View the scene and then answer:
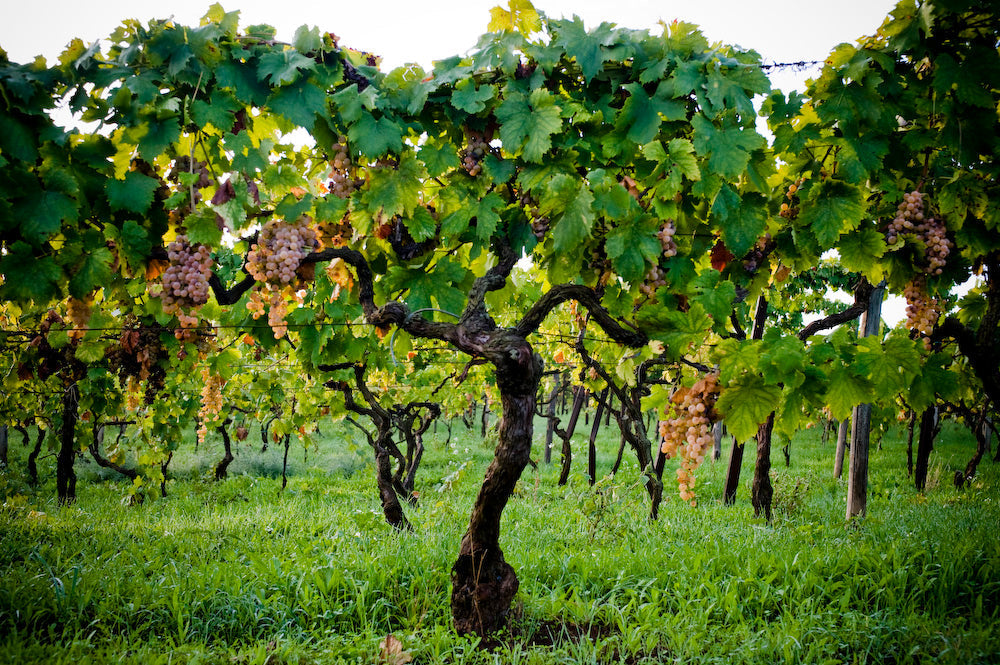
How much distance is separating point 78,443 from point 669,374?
7813 millimetres

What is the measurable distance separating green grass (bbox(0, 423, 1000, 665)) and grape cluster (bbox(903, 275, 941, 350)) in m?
1.73

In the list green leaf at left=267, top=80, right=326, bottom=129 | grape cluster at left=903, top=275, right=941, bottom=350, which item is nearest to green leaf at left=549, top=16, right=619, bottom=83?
green leaf at left=267, top=80, right=326, bottom=129

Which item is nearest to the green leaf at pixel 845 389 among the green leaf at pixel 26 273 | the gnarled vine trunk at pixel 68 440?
the green leaf at pixel 26 273

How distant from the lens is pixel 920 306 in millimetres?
3266

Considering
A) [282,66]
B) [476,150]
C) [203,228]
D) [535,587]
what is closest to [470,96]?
[476,150]

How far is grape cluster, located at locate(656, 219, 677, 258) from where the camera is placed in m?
2.68

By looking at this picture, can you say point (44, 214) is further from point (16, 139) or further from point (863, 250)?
point (863, 250)

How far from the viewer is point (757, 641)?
3.22 meters

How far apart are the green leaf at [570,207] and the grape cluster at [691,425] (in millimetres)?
891

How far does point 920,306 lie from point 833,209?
3.26ft

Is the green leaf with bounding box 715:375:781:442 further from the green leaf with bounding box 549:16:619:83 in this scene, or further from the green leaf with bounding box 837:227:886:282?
the green leaf with bounding box 549:16:619:83

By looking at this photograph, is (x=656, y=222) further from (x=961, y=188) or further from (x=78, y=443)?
(x=78, y=443)

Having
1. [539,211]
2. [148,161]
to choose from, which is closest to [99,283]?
[148,161]

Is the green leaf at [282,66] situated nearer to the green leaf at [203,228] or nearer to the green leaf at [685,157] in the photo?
the green leaf at [203,228]
